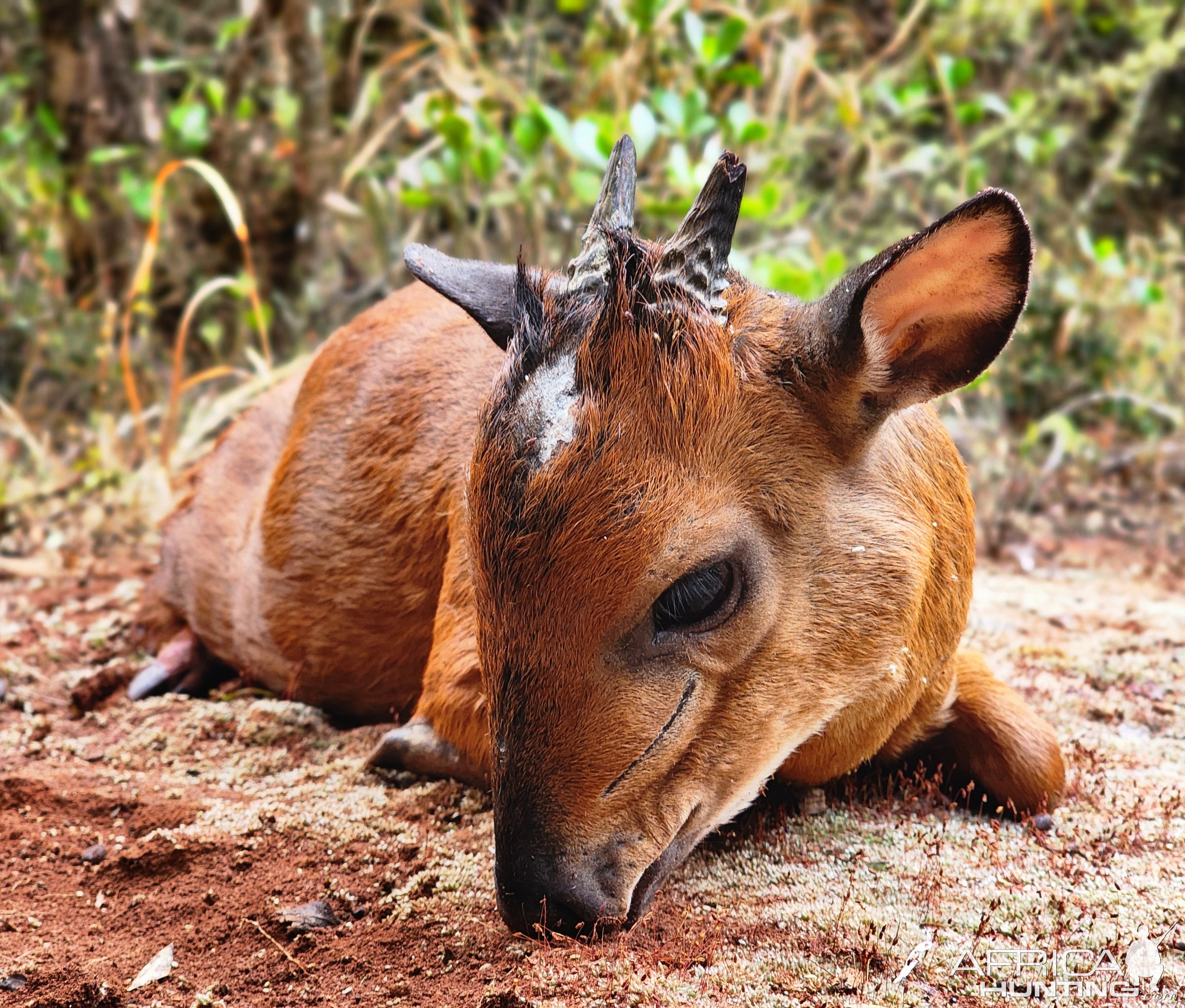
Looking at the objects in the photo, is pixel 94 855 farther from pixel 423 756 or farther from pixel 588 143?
pixel 588 143

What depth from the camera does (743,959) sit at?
7.24 feet

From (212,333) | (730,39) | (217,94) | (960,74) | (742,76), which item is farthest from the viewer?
(212,333)

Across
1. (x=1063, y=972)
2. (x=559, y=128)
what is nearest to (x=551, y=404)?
(x=1063, y=972)

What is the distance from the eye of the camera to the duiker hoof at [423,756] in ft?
9.85

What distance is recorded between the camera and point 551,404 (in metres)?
2.27

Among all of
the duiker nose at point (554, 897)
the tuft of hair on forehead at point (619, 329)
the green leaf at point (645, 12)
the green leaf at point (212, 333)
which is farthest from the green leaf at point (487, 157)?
the duiker nose at point (554, 897)

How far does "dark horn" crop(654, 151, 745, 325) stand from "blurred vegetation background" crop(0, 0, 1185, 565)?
284cm

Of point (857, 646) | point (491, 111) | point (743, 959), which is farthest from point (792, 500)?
point (491, 111)

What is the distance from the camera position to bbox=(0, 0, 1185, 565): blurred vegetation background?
5.94 metres

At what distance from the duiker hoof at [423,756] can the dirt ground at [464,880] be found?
0.14 ft

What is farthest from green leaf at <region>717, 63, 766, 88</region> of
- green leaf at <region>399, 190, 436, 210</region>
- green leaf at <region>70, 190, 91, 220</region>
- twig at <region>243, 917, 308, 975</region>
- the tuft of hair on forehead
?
twig at <region>243, 917, 308, 975</region>

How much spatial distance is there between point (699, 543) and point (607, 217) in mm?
726

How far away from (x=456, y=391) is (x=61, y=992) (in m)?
1.88

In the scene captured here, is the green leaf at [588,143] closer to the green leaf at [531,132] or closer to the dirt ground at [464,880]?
the green leaf at [531,132]
